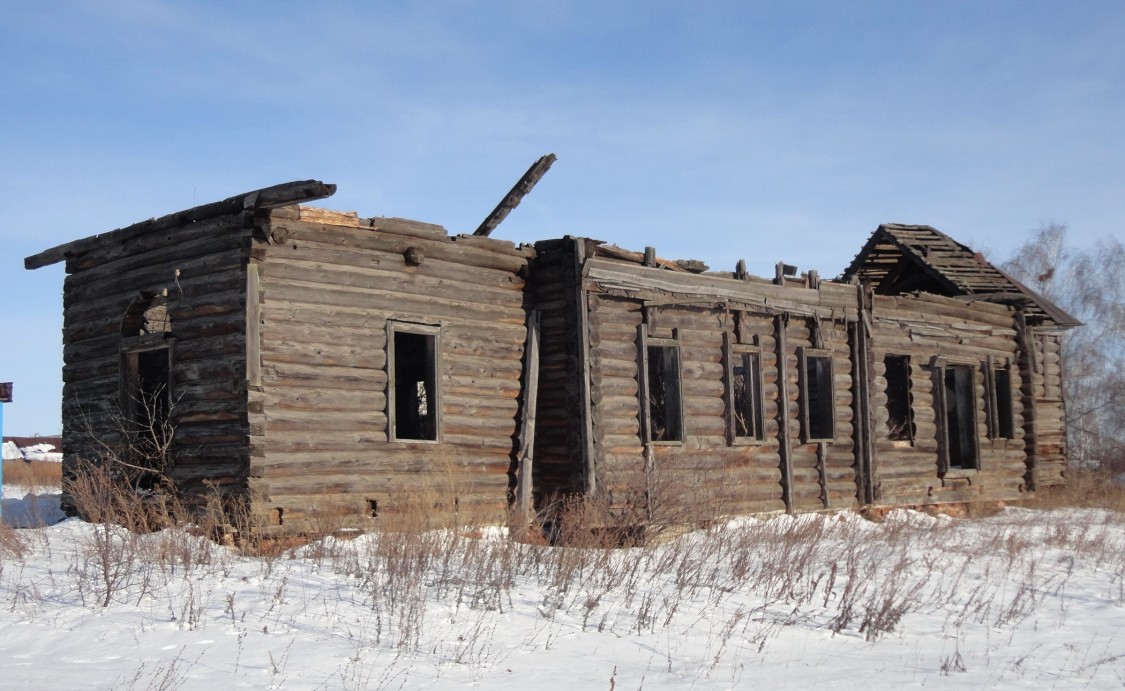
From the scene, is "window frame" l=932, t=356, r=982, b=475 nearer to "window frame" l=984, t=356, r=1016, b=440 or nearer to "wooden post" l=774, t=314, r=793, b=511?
"window frame" l=984, t=356, r=1016, b=440

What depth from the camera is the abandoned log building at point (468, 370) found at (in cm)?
1128

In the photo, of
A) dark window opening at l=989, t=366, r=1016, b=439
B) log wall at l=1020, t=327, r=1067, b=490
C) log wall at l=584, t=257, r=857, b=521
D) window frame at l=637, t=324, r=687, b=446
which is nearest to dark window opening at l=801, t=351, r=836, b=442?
log wall at l=584, t=257, r=857, b=521

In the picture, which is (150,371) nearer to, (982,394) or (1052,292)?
(982,394)

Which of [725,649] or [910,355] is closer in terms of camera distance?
[725,649]

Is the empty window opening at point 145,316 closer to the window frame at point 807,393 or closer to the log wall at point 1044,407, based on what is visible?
the window frame at point 807,393

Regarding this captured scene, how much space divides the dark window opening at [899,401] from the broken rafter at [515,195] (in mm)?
6668

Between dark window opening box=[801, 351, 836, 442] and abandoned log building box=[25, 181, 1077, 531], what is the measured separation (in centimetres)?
3

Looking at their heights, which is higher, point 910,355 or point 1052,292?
point 1052,292

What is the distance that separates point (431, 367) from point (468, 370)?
49 centimetres

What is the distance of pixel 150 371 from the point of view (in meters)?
14.3

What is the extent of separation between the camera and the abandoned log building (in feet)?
37.0

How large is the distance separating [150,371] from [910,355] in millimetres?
11819

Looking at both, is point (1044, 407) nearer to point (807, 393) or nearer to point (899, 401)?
point (899, 401)

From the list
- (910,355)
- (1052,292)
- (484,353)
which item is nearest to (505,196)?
(484,353)
